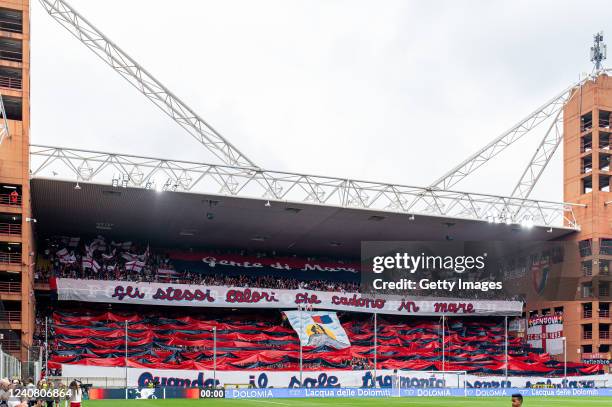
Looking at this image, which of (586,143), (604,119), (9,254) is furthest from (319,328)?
(604,119)

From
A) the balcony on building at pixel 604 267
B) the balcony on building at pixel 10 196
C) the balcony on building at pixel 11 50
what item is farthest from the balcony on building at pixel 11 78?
the balcony on building at pixel 604 267

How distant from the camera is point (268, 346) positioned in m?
72.8

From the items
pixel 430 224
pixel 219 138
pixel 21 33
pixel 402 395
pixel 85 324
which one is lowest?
pixel 402 395

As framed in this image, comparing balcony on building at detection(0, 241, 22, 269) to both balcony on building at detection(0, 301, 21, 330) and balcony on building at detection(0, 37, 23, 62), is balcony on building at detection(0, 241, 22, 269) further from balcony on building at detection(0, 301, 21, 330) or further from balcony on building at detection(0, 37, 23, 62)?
balcony on building at detection(0, 37, 23, 62)

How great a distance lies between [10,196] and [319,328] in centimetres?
3269

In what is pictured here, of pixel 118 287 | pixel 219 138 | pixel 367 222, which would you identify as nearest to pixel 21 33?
pixel 219 138

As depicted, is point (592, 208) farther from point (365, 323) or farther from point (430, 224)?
point (365, 323)

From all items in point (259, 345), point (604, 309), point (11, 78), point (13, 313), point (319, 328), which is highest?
point (11, 78)

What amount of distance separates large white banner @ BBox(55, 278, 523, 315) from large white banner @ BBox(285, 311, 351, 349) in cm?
118

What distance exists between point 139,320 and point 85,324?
545cm

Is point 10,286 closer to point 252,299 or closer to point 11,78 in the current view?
point 11,78

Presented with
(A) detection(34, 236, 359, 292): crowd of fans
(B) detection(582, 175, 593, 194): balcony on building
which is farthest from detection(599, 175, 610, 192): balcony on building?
(A) detection(34, 236, 359, 292): crowd of fans

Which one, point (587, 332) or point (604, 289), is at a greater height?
point (604, 289)

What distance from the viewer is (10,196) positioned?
56.2 meters
